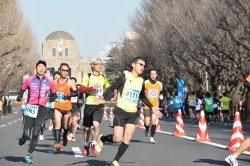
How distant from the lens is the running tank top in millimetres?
14844

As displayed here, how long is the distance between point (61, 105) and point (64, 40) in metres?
156

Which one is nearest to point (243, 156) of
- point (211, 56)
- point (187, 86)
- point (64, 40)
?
point (211, 56)

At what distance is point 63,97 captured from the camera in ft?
48.8

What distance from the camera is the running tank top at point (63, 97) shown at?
584 inches

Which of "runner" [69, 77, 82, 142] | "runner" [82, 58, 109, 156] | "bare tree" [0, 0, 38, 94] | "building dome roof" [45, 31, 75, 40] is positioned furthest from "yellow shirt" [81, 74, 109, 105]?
"building dome roof" [45, 31, 75, 40]

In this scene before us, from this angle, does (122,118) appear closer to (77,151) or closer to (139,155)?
(139,155)

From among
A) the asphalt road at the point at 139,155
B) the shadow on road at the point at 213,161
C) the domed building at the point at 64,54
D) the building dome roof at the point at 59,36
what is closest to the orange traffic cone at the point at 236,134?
the asphalt road at the point at 139,155

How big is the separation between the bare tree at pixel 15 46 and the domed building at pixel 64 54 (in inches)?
3620

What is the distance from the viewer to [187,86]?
6234 cm

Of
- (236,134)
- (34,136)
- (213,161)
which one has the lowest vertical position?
(213,161)

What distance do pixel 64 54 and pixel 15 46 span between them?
111 m

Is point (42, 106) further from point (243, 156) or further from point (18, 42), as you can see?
point (18, 42)

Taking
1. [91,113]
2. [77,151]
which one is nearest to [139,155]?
[91,113]

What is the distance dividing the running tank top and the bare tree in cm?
3424
